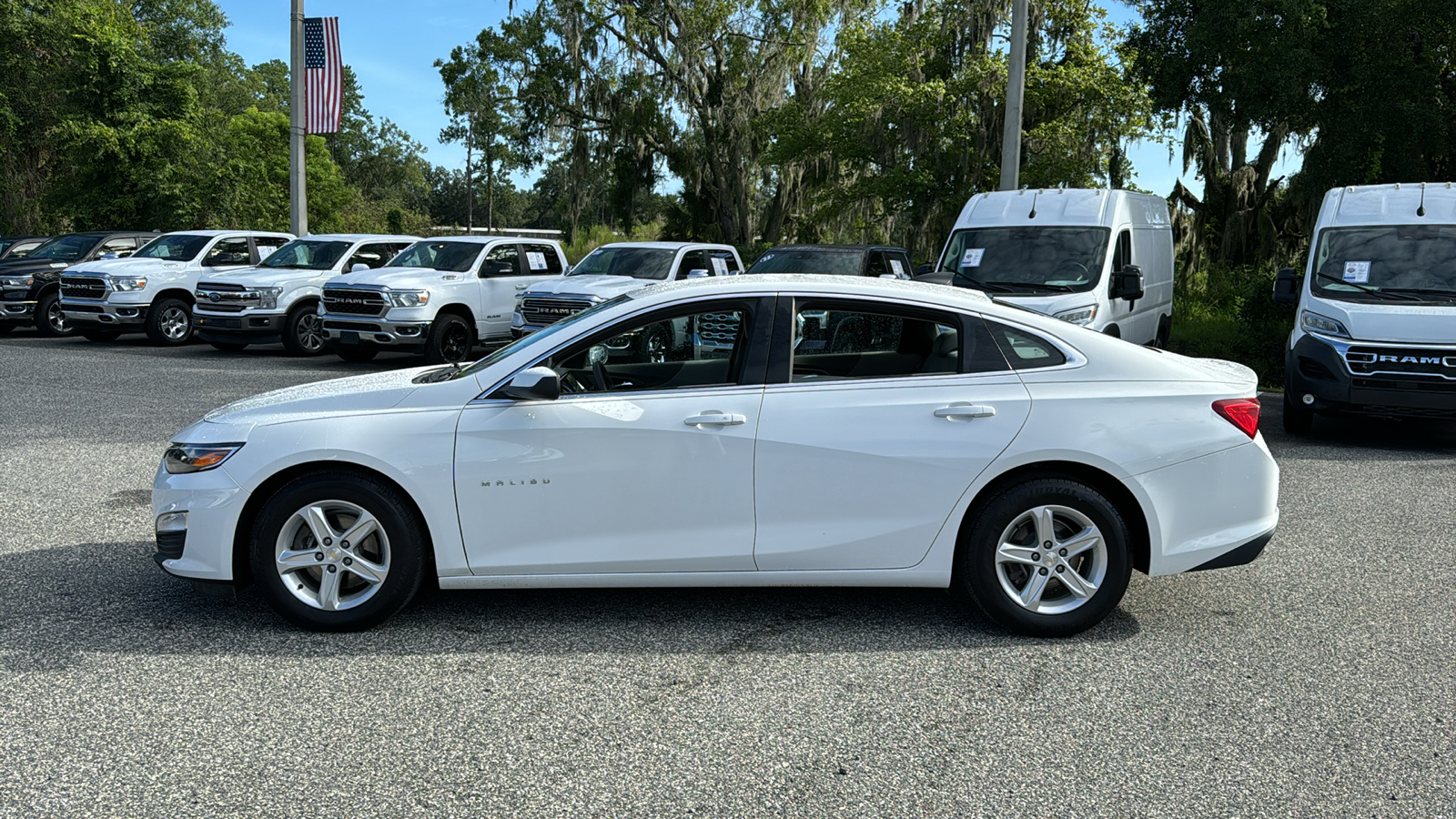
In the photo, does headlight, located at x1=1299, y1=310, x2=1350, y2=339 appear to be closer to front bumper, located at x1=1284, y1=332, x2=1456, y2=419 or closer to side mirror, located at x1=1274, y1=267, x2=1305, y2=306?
front bumper, located at x1=1284, y1=332, x2=1456, y2=419

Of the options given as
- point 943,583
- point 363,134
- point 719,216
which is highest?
point 363,134

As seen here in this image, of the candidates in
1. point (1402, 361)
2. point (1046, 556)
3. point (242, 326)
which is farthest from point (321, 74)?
point (1046, 556)

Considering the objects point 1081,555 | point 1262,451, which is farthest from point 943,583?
point 1262,451

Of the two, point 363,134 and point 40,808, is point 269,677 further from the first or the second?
point 363,134

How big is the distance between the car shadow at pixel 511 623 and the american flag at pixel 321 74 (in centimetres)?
1686

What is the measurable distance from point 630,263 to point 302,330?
5.24m

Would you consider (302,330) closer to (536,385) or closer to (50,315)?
(50,315)

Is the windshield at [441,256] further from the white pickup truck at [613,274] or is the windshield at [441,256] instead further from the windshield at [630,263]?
the windshield at [630,263]

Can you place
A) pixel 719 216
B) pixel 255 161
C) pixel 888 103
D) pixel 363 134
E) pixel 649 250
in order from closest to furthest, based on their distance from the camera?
1. pixel 649 250
2. pixel 888 103
3. pixel 719 216
4. pixel 255 161
5. pixel 363 134

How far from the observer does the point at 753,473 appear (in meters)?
4.93

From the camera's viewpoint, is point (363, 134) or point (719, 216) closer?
point (719, 216)

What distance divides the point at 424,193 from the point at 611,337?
95.5 metres

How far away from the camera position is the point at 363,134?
79938 millimetres

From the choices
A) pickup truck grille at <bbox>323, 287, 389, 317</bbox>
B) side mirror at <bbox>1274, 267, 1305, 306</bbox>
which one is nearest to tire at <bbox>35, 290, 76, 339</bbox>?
pickup truck grille at <bbox>323, 287, 389, 317</bbox>
